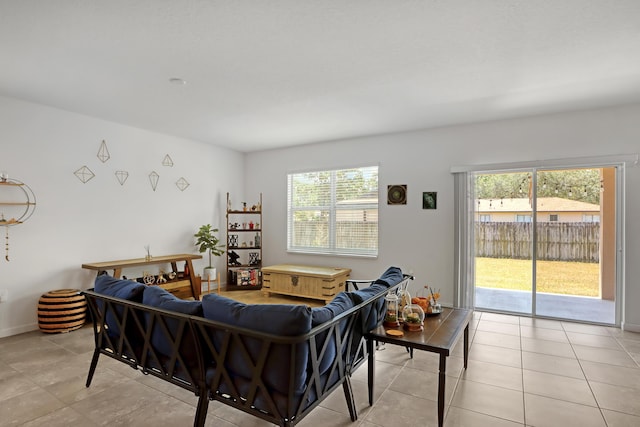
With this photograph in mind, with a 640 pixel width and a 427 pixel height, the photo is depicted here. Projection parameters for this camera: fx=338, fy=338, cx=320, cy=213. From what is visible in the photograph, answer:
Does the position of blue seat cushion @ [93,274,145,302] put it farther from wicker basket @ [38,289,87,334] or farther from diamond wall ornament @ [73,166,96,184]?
diamond wall ornament @ [73,166,96,184]

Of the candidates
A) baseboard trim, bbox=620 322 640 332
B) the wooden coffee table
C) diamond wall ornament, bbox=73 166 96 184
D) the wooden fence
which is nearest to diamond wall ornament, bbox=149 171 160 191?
diamond wall ornament, bbox=73 166 96 184

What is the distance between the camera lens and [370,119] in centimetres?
427

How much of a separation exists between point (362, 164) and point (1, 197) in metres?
4.35

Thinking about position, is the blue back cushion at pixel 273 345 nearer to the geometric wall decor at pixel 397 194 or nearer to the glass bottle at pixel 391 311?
the glass bottle at pixel 391 311

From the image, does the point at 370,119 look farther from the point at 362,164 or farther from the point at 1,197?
the point at 1,197

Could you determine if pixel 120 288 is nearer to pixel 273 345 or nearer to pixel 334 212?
pixel 273 345

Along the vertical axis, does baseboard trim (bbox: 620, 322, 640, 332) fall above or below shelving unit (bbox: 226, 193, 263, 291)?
below

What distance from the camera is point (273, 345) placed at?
1.57m

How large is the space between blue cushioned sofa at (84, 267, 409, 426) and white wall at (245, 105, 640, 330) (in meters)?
2.60

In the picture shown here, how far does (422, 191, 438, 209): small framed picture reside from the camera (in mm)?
4668

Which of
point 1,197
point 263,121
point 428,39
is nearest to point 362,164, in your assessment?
point 263,121

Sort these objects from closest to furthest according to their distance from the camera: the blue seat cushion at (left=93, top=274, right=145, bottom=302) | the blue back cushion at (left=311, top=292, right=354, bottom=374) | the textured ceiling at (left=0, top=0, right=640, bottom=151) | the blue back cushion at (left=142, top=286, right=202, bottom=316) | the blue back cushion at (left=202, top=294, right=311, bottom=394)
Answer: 1. the blue back cushion at (left=202, top=294, right=311, bottom=394)
2. the blue back cushion at (left=311, top=292, right=354, bottom=374)
3. the blue back cushion at (left=142, top=286, right=202, bottom=316)
4. the textured ceiling at (left=0, top=0, right=640, bottom=151)
5. the blue seat cushion at (left=93, top=274, right=145, bottom=302)

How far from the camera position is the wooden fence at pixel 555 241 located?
412 centimetres

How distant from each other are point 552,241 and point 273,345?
4.06m
